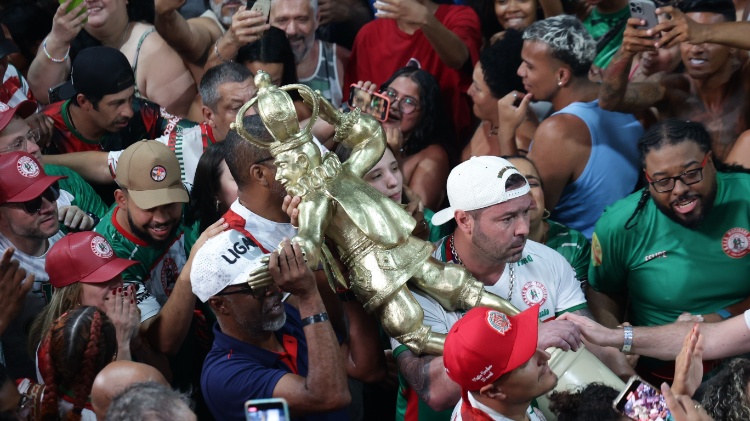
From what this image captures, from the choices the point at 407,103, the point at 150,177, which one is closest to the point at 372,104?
the point at 407,103

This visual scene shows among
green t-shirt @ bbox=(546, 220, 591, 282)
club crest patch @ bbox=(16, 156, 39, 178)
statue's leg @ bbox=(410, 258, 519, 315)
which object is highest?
statue's leg @ bbox=(410, 258, 519, 315)

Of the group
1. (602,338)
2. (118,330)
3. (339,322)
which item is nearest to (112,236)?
(118,330)

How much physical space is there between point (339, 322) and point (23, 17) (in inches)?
137

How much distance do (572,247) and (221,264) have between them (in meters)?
2.02

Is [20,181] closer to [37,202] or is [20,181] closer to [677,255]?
[37,202]

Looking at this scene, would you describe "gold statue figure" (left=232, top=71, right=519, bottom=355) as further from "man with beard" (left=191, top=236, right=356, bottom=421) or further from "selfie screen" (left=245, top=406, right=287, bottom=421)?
"selfie screen" (left=245, top=406, right=287, bottom=421)

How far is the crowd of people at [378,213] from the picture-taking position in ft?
11.6

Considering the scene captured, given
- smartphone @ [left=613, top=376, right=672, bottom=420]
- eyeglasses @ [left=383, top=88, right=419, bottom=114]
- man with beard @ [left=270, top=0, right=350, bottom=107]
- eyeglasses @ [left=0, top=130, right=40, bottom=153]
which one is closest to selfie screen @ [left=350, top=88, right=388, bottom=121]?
eyeglasses @ [left=383, top=88, right=419, bottom=114]

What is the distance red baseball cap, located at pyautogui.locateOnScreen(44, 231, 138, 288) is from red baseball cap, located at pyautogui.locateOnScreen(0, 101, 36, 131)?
3.32 ft

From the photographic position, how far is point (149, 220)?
458cm

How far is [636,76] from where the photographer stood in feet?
18.8

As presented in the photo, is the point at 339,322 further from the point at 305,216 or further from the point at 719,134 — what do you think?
the point at 719,134

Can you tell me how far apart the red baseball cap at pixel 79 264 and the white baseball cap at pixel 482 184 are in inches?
56.9

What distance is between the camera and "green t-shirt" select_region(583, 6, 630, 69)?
6164 millimetres
